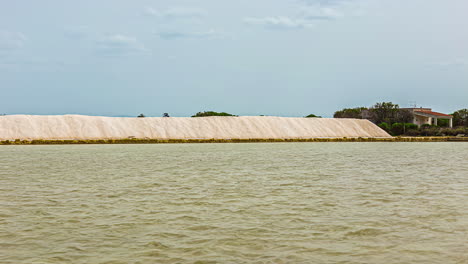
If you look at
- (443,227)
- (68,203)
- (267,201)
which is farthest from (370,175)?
(68,203)

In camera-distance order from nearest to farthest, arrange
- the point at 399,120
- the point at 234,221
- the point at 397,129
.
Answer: the point at 234,221 < the point at 397,129 < the point at 399,120

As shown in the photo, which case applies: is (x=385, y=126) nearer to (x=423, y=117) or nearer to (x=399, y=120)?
(x=399, y=120)

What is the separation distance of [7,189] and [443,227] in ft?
29.0

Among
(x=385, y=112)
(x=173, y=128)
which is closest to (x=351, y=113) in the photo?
(x=385, y=112)

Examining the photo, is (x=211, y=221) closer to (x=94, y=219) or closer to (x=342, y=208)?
(x=94, y=219)

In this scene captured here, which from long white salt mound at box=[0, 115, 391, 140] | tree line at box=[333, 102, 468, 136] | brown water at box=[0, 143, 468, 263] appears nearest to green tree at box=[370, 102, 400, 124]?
tree line at box=[333, 102, 468, 136]

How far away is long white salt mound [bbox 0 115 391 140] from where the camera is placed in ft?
160

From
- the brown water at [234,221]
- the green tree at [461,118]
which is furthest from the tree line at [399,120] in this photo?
the brown water at [234,221]

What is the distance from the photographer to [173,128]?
176 ft

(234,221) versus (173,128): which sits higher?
(173,128)

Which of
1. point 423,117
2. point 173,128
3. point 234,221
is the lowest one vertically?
point 234,221

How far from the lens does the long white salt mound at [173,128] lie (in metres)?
48.7

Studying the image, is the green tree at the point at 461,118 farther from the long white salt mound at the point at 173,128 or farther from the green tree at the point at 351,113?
the long white salt mound at the point at 173,128

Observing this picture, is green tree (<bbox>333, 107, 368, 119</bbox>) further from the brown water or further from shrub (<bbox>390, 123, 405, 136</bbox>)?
the brown water
